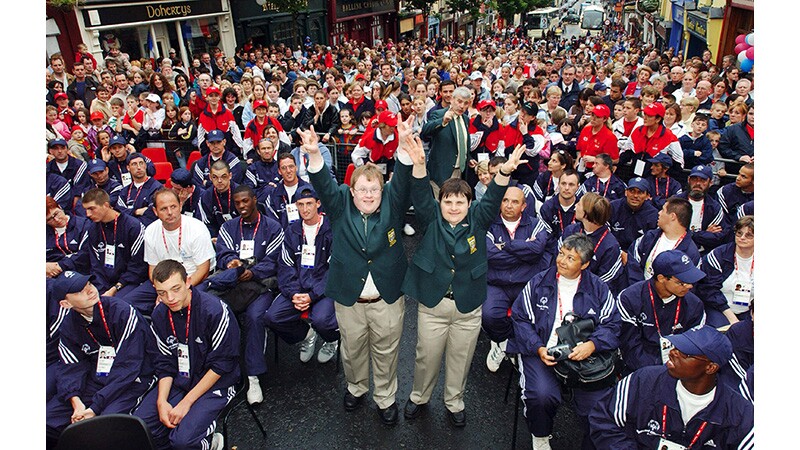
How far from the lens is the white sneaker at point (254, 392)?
4.26 m

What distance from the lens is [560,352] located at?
11.1ft

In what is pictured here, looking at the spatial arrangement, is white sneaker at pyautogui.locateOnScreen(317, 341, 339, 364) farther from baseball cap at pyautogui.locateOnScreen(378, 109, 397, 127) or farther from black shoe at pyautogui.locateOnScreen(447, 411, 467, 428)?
baseball cap at pyautogui.locateOnScreen(378, 109, 397, 127)

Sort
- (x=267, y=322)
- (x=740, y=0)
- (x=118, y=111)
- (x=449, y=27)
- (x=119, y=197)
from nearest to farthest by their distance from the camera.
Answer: (x=267, y=322) → (x=119, y=197) → (x=118, y=111) → (x=740, y=0) → (x=449, y=27)

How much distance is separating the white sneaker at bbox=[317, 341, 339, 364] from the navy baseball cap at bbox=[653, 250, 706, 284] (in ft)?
9.51

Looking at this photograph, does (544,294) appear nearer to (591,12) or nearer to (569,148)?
(569,148)

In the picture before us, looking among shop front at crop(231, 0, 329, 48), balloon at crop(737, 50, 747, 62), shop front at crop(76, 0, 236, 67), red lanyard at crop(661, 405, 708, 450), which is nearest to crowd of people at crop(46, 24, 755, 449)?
red lanyard at crop(661, 405, 708, 450)

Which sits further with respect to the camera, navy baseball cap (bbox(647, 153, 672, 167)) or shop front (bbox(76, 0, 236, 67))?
shop front (bbox(76, 0, 236, 67))

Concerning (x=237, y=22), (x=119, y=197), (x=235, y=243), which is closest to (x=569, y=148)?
(x=235, y=243)

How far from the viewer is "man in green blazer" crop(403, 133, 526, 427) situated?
3.37 m

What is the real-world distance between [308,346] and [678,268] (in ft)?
10.7

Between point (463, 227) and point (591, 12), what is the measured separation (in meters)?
55.4

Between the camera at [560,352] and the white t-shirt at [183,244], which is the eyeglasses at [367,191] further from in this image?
the white t-shirt at [183,244]

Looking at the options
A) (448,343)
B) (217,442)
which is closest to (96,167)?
(217,442)

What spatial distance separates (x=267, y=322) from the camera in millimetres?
4348
